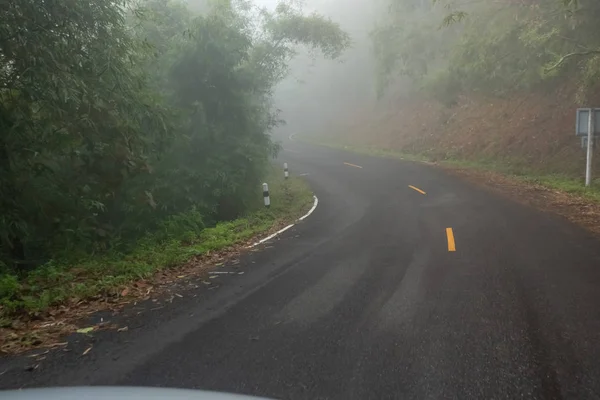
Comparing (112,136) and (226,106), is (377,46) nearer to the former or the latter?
(226,106)

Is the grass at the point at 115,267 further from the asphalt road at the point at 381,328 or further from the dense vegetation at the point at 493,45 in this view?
the dense vegetation at the point at 493,45

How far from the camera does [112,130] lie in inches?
400

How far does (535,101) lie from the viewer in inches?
1014

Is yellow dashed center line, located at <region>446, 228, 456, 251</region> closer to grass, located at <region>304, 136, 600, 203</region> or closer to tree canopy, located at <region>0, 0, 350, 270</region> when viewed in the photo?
tree canopy, located at <region>0, 0, 350, 270</region>

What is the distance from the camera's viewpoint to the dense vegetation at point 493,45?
19.0 m

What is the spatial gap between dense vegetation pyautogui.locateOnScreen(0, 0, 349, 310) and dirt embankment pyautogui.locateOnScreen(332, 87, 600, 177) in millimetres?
13003

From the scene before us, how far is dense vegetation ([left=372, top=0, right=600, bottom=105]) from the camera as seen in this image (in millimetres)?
18953

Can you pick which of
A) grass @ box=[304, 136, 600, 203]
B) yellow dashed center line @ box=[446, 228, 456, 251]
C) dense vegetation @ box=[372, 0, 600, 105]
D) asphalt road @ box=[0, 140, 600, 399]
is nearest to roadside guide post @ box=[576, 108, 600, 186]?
grass @ box=[304, 136, 600, 203]

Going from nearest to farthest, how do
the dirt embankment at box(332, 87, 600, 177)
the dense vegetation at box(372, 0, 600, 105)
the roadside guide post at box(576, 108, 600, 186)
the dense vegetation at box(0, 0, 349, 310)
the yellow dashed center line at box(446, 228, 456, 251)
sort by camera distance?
1. the dense vegetation at box(0, 0, 349, 310)
2. the yellow dashed center line at box(446, 228, 456, 251)
3. the roadside guide post at box(576, 108, 600, 186)
4. the dense vegetation at box(372, 0, 600, 105)
5. the dirt embankment at box(332, 87, 600, 177)

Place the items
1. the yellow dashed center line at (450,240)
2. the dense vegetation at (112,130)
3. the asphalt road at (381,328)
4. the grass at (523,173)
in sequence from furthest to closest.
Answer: the grass at (523,173)
the yellow dashed center line at (450,240)
the dense vegetation at (112,130)
the asphalt road at (381,328)

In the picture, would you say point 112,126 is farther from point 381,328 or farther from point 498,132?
point 498,132

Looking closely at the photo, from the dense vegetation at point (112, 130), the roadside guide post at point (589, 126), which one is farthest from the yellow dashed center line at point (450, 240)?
the roadside guide post at point (589, 126)

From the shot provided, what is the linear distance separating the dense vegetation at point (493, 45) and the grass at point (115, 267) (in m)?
10.4

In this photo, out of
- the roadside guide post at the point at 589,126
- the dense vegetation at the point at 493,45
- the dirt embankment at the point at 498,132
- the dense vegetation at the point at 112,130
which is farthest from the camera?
the dirt embankment at the point at 498,132
